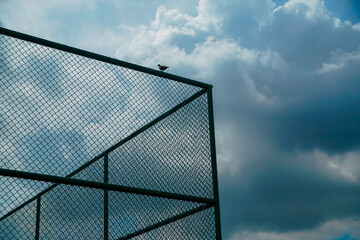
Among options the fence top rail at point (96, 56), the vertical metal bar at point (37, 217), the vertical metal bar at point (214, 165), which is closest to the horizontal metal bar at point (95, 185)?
the vertical metal bar at point (214, 165)

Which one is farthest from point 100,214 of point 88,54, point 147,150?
point 88,54

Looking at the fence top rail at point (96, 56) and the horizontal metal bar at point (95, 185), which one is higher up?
the fence top rail at point (96, 56)

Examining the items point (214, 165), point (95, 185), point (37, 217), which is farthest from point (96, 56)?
point (37, 217)

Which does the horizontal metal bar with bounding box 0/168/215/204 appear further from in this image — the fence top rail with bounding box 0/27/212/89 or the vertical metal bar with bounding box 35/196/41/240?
the vertical metal bar with bounding box 35/196/41/240

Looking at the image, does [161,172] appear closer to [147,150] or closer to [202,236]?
[147,150]

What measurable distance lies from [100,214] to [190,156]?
1.39 m

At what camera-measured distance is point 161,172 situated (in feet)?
15.6

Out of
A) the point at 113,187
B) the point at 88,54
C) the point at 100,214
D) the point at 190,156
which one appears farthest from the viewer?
the point at 100,214

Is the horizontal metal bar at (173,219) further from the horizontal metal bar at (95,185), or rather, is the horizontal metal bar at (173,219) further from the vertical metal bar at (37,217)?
the vertical metal bar at (37,217)

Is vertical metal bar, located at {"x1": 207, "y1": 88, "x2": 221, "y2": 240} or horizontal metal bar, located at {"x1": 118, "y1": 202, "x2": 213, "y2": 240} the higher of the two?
vertical metal bar, located at {"x1": 207, "y1": 88, "x2": 221, "y2": 240}

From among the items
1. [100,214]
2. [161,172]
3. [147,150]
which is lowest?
[100,214]

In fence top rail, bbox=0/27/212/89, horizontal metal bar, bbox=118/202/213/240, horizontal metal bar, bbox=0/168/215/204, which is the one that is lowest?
horizontal metal bar, bbox=118/202/213/240

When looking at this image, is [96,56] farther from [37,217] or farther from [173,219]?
[37,217]

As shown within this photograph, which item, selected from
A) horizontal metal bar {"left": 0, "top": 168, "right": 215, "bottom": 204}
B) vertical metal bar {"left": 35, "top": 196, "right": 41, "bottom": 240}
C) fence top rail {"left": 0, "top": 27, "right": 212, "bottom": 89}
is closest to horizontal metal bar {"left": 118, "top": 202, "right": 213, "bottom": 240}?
horizontal metal bar {"left": 0, "top": 168, "right": 215, "bottom": 204}
